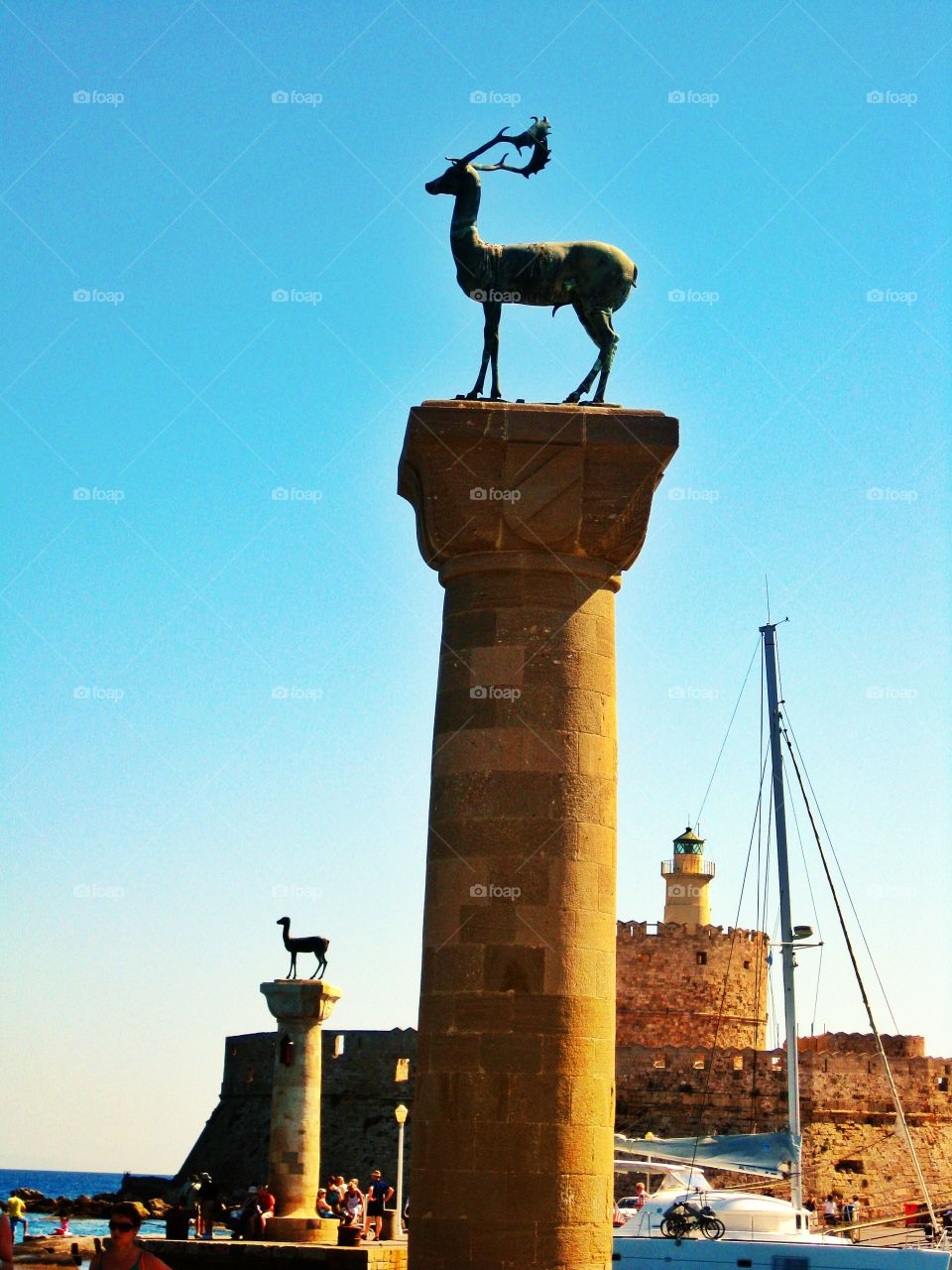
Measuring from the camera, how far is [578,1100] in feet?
27.7

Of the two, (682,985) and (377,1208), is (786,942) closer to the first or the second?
(377,1208)

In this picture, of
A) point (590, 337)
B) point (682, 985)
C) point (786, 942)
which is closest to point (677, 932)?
point (682, 985)

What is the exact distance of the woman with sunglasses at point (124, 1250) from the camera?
6301mm

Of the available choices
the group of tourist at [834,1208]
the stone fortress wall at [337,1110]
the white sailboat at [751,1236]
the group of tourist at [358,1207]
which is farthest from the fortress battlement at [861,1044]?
the group of tourist at [358,1207]

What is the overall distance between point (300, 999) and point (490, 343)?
50.5 feet

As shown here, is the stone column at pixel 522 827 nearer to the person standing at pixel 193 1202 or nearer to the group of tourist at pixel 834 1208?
the person standing at pixel 193 1202

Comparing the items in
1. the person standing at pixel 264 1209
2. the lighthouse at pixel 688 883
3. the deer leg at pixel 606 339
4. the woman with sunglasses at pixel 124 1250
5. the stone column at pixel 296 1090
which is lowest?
the person standing at pixel 264 1209

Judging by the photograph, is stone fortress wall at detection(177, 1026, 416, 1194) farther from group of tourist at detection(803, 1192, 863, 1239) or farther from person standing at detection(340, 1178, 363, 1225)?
person standing at detection(340, 1178, 363, 1225)

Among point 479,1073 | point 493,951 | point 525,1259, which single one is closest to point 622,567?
point 493,951

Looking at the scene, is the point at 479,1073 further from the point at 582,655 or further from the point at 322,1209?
the point at 322,1209

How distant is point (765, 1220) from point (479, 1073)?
15.4m

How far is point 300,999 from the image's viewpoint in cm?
2317

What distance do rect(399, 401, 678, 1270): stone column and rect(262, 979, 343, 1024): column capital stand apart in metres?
14.8

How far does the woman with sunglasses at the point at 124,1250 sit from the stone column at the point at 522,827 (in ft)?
7.24
